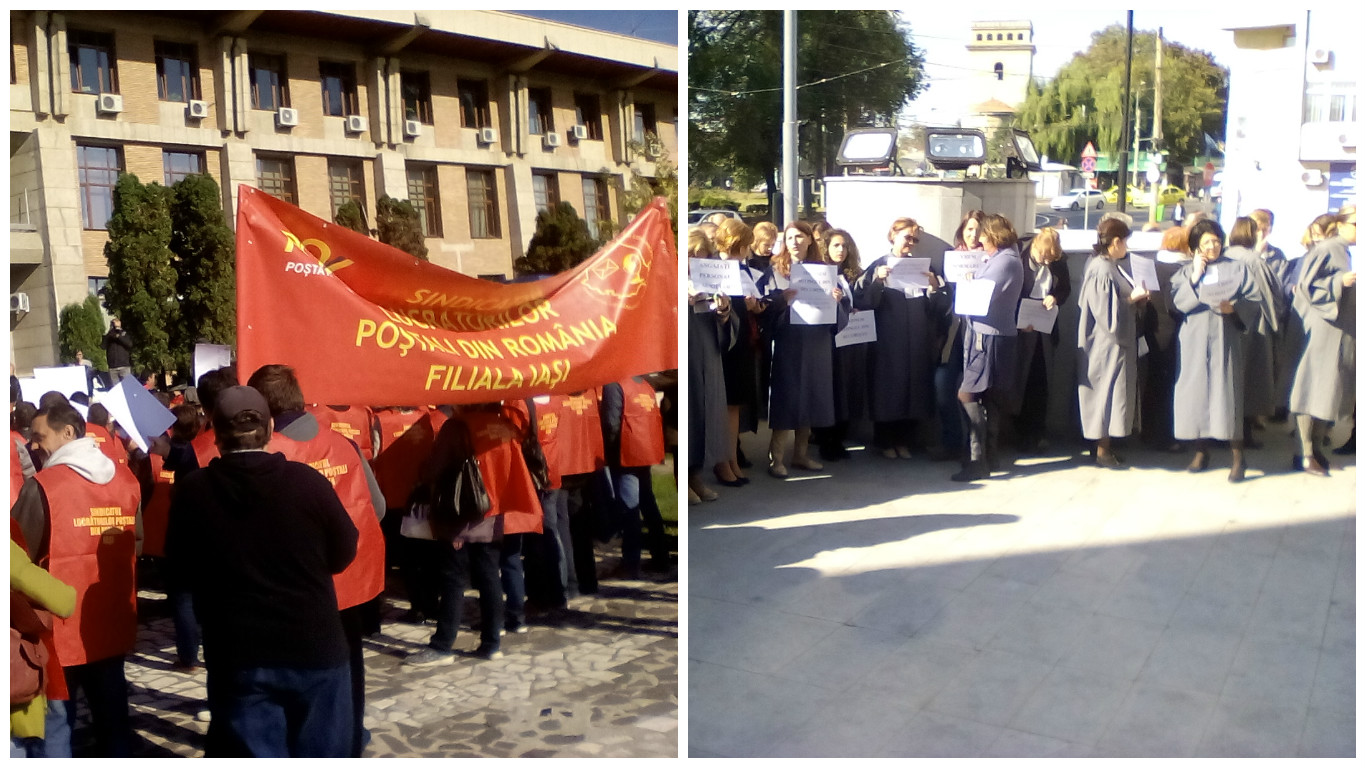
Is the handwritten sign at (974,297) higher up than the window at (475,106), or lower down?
lower down

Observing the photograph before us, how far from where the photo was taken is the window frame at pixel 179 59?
4.93 m

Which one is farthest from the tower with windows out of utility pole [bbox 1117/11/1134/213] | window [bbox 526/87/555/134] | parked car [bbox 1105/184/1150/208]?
parked car [bbox 1105/184/1150/208]

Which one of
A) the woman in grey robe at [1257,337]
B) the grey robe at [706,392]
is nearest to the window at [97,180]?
the grey robe at [706,392]

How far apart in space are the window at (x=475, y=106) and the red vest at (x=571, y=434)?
180 centimetres

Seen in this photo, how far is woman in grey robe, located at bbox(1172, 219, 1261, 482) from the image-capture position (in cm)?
642

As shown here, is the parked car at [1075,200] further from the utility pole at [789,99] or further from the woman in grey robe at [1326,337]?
the utility pole at [789,99]

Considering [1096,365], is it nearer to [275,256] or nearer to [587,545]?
[587,545]

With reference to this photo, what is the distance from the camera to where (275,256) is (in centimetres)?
357

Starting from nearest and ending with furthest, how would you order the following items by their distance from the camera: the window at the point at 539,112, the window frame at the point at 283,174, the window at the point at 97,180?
the window at the point at 97,180 < the window at the point at 539,112 < the window frame at the point at 283,174

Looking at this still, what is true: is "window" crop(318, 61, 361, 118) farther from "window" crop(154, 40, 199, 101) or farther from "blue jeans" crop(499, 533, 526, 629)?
"blue jeans" crop(499, 533, 526, 629)

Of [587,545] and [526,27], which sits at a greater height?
[526,27]

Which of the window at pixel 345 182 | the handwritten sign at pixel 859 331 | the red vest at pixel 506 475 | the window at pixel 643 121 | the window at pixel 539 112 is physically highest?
the window at pixel 539 112

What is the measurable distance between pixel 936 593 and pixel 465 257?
3.76 meters

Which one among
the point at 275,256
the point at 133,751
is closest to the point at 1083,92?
the point at 275,256
